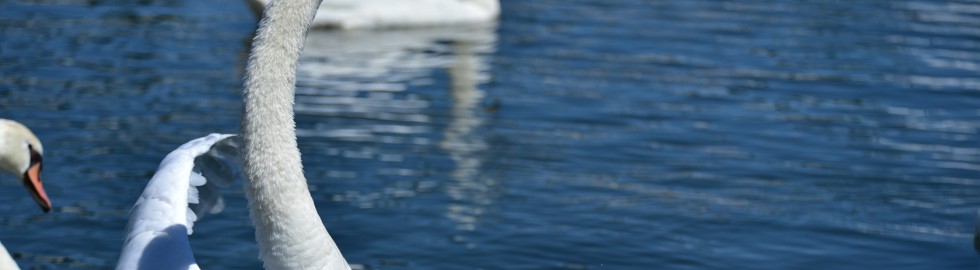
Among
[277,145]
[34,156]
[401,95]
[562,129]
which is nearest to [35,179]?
[34,156]

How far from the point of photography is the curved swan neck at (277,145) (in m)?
4.50

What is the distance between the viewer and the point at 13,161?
6.05 metres

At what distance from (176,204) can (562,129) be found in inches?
188

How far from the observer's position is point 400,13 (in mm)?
14094

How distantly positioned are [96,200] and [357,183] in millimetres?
1383

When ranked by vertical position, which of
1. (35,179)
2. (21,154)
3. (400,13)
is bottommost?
(35,179)

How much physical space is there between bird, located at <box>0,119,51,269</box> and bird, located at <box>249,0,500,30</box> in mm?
7533

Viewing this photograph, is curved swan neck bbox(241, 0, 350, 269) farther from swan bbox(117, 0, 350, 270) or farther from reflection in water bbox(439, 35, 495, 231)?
reflection in water bbox(439, 35, 495, 231)

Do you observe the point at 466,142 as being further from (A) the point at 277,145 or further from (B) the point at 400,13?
(A) the point at 277,145

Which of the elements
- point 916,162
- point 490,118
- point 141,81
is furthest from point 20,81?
point 916,162

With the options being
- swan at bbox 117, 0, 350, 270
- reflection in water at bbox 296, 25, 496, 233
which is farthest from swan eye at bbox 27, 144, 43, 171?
reflection in water at bbox 296, 25, 496, 233

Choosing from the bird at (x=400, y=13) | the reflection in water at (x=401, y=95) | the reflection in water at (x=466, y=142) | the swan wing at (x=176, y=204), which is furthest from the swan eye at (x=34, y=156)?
the bird at (x=400, y=13)

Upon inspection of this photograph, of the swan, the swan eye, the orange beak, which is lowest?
the orange beak

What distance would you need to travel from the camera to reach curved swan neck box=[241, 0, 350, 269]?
4504mm
